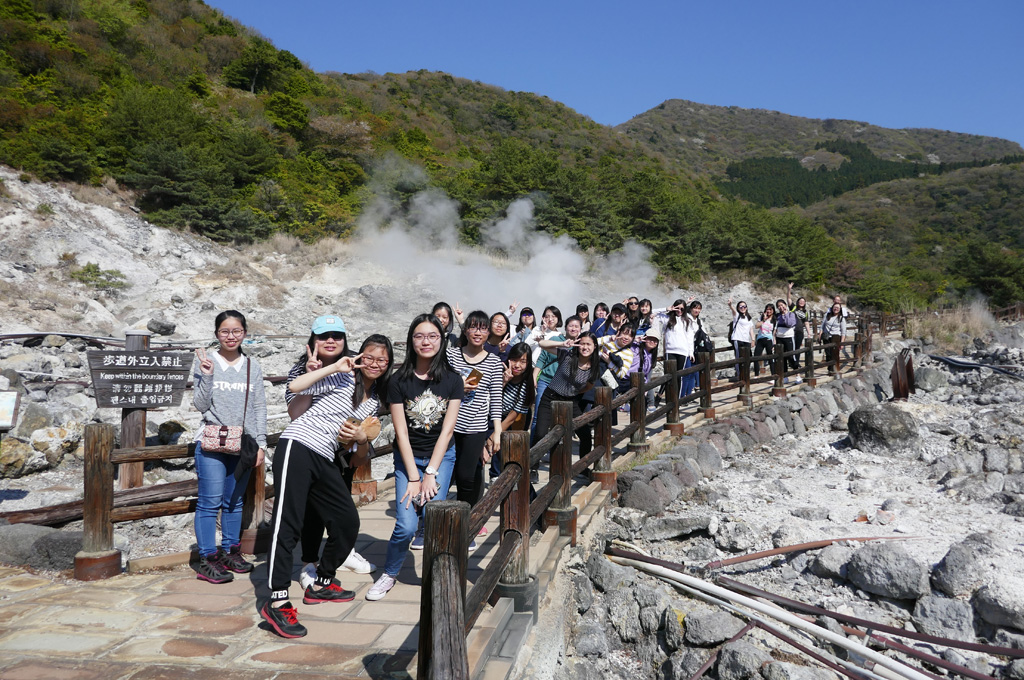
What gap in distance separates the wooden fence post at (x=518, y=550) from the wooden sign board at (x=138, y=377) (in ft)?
9.03

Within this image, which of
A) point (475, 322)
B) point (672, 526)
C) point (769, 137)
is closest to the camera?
point (475, 322)

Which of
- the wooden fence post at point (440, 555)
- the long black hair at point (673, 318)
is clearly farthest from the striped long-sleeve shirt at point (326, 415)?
the long black hair at point (673, 318)

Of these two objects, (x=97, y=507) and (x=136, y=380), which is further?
(x=136, y=380)

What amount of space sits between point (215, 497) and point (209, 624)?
2.59 feet

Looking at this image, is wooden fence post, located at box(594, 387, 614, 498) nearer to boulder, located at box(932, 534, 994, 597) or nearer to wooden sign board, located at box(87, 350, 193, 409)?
boulder, located at box(932, 534, 994, 597)

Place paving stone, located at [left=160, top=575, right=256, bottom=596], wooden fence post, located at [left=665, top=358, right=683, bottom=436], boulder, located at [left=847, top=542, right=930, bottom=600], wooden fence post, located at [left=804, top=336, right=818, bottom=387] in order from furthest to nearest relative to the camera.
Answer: wooden fence post, located at [left=804, top=336, right=818, bottom=387], wooden fence post, located at [left=665, top=358, right=683, bottom=436], boulder, located at [left=847, top=542, right=930, bottom=600], paving stone, located at [left=160, top=575, right=256, bottom=596]

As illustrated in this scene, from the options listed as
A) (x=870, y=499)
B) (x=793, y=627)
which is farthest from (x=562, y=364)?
(x=870, y=499)

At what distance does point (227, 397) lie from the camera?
3.71m

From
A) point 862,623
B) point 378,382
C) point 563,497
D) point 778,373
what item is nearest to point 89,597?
point 378,382

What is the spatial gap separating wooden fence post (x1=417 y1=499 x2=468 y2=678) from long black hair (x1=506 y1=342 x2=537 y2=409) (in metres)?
2.66

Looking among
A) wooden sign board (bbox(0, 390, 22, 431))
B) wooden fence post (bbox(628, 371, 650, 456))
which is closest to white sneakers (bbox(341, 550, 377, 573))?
wooden sign board (bbox(0, 390, 22, 431))

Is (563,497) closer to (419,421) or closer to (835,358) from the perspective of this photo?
(419,421)

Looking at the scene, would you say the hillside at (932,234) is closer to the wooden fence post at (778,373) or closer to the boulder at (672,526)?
the wooden fence post at (778,373)

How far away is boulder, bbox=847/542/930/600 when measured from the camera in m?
5.04
